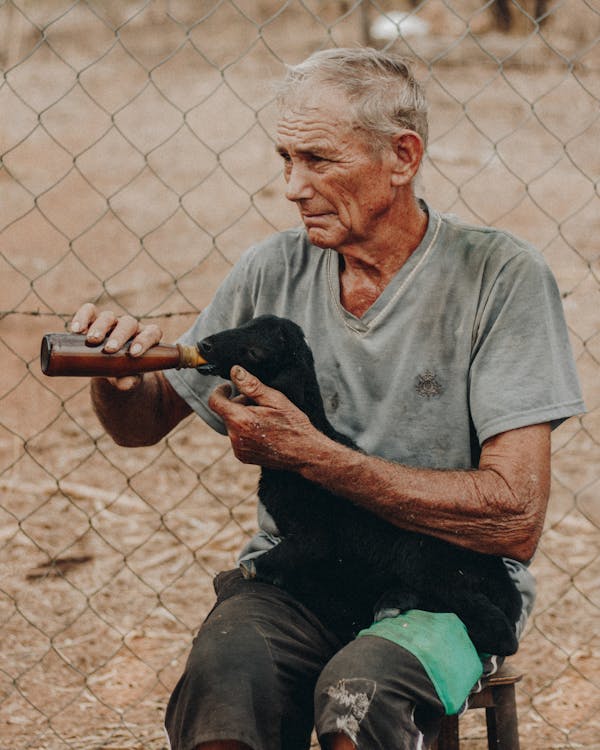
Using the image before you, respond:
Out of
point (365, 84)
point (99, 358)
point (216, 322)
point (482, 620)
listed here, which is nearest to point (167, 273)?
point (216, 322)

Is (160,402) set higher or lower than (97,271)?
higher

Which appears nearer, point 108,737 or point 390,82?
point 390,82

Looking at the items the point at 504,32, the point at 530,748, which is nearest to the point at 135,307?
the point at 530,748

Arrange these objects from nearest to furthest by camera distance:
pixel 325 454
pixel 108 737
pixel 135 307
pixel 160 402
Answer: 1. pixel 325 454
2. pixel 160 402
3. pixel 108 737
4. pixel 135 307

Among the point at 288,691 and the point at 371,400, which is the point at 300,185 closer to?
the point at 371,400

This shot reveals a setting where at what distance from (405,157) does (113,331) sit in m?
0.80

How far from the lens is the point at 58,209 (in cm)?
710

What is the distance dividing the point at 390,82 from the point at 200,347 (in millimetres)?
772

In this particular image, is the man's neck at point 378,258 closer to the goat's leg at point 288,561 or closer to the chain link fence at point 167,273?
the chain link fence at point 167,273

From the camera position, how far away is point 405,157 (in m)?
2.52

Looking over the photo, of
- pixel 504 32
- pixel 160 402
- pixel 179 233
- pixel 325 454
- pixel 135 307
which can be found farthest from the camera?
pixel 504 32

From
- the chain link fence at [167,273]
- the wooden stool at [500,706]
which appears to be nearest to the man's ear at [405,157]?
the chain link fence at [167,273]

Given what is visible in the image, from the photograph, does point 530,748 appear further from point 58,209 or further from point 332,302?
point 58,209

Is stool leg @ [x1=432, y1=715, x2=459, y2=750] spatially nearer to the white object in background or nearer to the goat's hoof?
the goat's hoof
